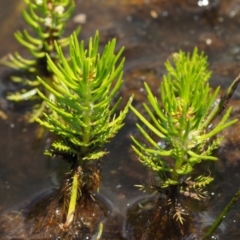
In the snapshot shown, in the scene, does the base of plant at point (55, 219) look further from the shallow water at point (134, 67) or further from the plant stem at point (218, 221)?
the plant stem at point (218, 221)

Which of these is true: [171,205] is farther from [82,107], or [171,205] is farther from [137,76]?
[137,76]

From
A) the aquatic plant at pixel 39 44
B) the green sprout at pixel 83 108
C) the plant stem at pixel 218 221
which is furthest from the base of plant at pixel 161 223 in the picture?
the aquatic plant at pixel 39 44

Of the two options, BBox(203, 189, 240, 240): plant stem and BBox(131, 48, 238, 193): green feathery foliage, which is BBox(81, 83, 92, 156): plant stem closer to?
BBox(131, 48, 238, 193): green feathery foliage

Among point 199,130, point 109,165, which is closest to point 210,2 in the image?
point 109,165

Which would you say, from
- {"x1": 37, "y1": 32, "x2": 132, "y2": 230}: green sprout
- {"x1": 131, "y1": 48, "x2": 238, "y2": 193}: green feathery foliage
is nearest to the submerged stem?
{"x1": 37, "y1": 32, "x2": 132, "y2": 230}: green sprout

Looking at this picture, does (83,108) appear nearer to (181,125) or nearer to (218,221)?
(181,125)

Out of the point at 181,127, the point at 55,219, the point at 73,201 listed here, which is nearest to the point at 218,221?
the point at 181,127
